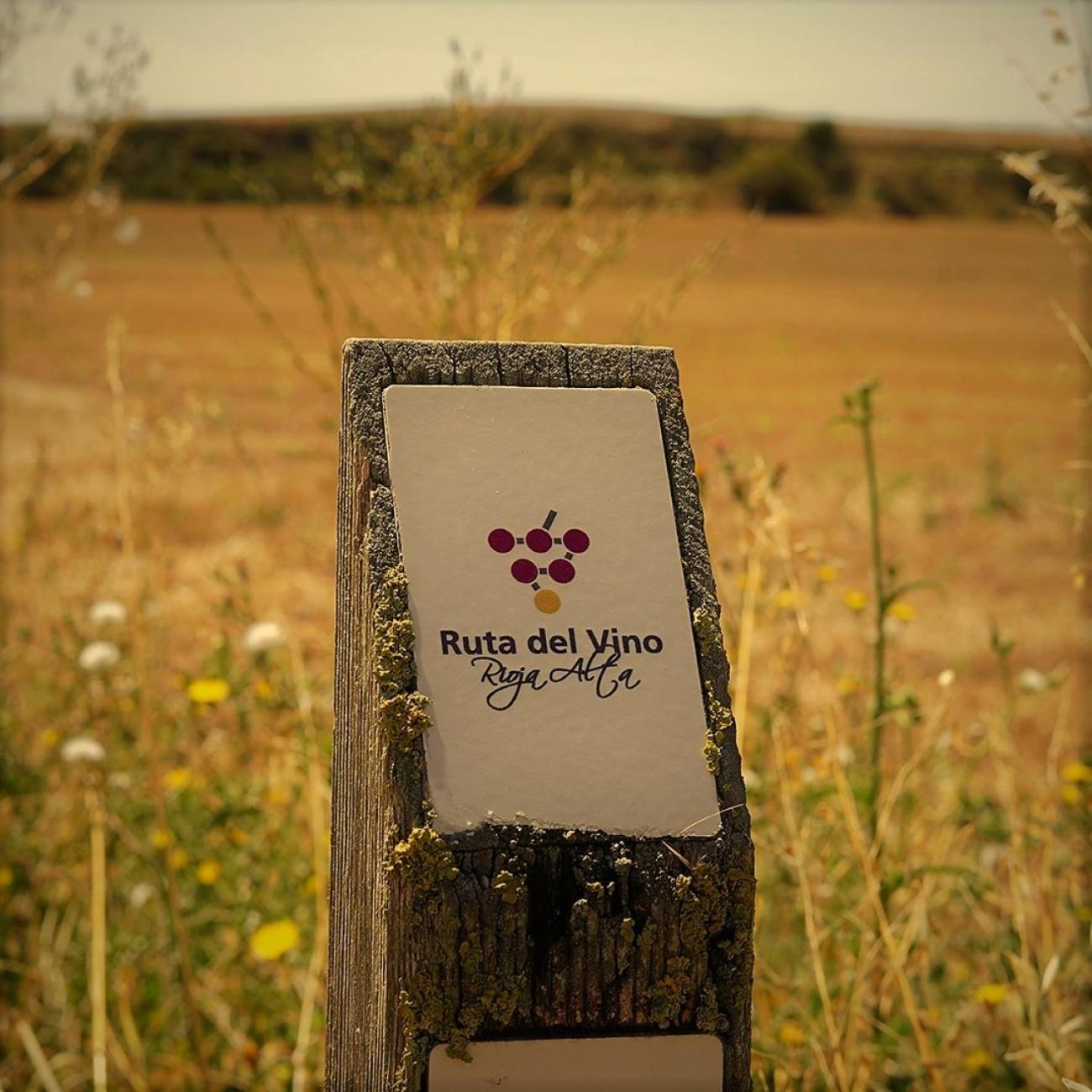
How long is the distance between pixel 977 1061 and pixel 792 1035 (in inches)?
12.5

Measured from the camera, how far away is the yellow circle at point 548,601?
1.35 metres

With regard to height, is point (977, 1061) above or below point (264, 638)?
below

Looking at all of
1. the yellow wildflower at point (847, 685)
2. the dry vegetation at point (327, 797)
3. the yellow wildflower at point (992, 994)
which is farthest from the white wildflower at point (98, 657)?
the yellow wildflower at point (992, 994)

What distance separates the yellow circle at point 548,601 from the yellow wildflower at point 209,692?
4.33 ft

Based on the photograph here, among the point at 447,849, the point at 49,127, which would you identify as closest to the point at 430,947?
the point at 447,849

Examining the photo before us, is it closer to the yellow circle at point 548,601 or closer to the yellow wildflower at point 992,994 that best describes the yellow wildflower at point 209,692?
the yellow circle at point 548,601

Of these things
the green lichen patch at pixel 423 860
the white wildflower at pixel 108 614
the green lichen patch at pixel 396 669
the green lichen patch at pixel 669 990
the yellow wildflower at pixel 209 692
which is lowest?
the green lichen patch at pixel 669 990

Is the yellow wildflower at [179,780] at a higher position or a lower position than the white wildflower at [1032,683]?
lower

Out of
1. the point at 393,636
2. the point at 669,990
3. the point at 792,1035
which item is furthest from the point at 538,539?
the point at 792,1035

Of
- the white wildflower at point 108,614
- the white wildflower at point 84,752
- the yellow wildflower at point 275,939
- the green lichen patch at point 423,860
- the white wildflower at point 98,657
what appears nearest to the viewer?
the green lichen patch at point 423,860

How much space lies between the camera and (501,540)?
1355 mm

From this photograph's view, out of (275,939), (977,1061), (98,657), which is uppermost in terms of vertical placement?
(98,657)

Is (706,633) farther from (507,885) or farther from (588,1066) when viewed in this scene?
(588,1066)

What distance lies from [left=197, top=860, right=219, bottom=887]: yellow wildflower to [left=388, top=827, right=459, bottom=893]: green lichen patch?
1482 mm
